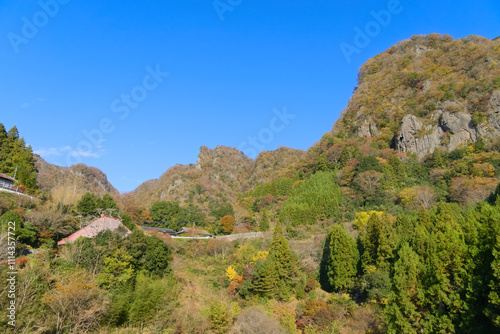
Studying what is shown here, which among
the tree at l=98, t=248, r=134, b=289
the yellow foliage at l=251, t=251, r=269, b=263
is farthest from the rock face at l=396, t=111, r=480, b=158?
the tree at l=98, t=248, r=134, b=289

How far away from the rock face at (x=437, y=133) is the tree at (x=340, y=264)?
2264 cm

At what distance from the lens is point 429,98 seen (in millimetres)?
43156

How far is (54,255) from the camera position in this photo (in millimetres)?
17953

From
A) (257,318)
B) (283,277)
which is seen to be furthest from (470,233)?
(283,277)

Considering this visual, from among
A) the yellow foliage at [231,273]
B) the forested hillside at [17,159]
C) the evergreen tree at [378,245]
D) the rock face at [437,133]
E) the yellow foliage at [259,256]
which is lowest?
the yellow foliage at [231,273]

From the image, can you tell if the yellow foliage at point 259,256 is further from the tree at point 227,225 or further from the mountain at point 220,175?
the mountain at point 220,175

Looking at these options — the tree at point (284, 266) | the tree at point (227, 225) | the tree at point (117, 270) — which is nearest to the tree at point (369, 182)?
the tree at point (284, 266)

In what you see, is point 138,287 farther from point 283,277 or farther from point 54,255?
point 283,277

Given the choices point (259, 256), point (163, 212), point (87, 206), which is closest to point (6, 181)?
point (87, 206)

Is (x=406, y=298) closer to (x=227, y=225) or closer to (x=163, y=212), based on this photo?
(x=227, y=225)

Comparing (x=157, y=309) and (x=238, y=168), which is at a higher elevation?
(x=238, y=168)

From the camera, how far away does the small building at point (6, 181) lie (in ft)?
77.7

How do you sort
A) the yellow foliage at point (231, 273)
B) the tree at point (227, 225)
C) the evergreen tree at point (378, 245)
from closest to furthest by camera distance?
the evergreen tree at point (378, 245), the yellow foliage at point (231, 273), the tree at point (227, 225)

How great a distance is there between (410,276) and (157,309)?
Answer: 523 inches
